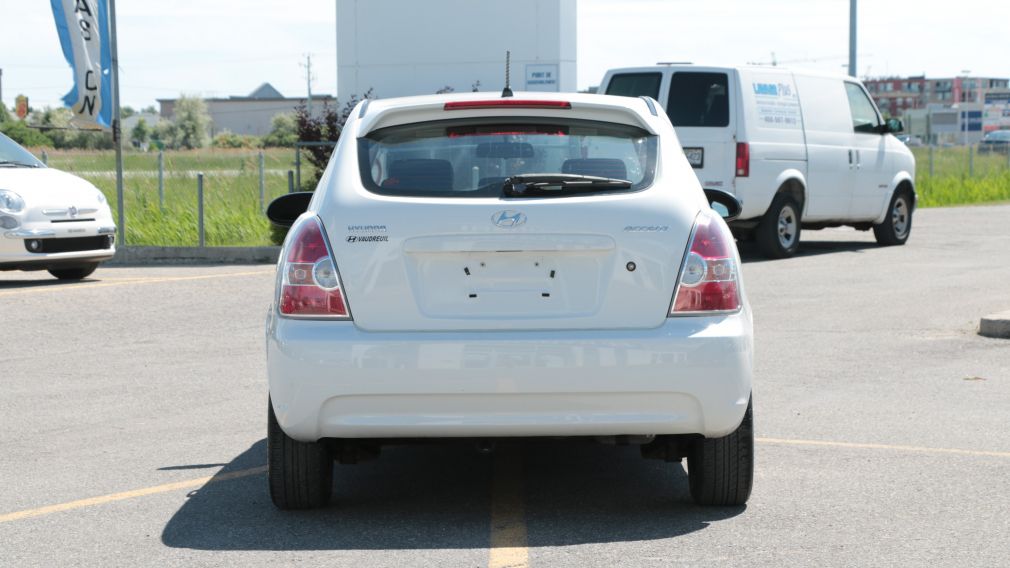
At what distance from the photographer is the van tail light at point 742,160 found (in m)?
16.0

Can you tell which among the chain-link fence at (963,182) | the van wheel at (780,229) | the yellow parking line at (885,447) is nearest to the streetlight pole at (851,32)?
the chain-link fence at (963,182)

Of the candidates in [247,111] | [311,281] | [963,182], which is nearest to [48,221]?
[311,281]

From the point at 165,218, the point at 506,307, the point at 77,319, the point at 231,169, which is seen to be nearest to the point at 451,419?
the point at 506,307

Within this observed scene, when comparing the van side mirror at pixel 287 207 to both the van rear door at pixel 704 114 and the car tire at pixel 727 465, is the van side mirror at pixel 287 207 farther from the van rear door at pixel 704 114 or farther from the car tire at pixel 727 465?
the van rear door at pixel 704 114

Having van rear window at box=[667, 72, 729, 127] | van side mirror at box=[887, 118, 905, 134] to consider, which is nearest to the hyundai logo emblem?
van rear window at box=[667, 72, 729, 127]

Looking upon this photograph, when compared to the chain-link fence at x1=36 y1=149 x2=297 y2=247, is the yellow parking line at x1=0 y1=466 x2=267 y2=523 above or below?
below

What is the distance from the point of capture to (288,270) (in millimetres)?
5113

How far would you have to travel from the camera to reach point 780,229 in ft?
54.9

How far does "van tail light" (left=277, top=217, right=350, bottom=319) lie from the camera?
16.5 feet

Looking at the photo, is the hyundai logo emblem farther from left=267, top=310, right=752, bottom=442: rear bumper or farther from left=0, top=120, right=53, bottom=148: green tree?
left=0, top=120, right=53, bottom=148: green tree

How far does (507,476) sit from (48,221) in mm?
8781

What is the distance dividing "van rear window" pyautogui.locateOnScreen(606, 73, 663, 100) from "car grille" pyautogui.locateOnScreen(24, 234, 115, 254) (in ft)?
19.4

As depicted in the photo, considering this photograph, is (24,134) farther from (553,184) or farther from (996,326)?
(553,184)

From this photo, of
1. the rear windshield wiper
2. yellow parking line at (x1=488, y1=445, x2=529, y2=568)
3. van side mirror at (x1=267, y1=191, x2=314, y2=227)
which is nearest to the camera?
yellow parking line at (x1=488, y1=445, x2=529, y2=568)
